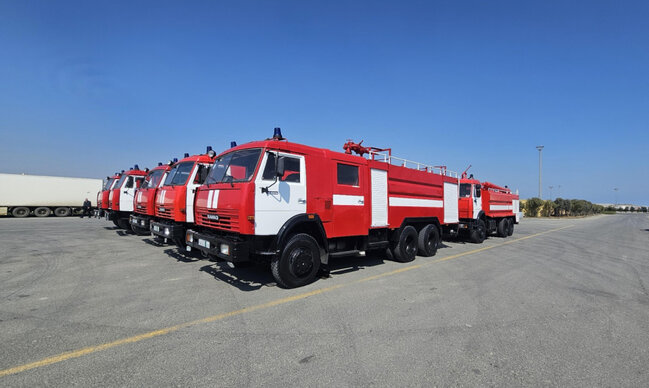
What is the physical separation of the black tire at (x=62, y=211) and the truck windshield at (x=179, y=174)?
24.8 m

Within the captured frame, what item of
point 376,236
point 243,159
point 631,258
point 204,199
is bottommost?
point 631,258

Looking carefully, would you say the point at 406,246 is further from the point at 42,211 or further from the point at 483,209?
the point at 42,211

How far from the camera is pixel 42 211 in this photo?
25547mm

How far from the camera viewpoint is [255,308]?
4527 mm

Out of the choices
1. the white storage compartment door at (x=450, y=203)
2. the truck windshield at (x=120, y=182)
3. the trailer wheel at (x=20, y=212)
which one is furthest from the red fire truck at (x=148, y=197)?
the trailer wheel at (x=20, y=212)

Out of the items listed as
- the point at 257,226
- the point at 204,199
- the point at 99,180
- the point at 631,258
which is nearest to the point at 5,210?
the point at 99,180

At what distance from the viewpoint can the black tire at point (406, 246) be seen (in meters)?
8.20

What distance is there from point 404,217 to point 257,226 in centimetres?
Result: 457

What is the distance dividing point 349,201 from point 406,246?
2702 millimetres

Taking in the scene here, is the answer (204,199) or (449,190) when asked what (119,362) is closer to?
(204,199)

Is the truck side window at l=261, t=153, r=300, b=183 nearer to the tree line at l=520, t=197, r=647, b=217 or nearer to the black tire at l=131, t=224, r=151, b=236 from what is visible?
the black tire at l=131, t=224, r=151, b=236

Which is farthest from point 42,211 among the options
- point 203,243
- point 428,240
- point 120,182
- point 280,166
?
point 428,240

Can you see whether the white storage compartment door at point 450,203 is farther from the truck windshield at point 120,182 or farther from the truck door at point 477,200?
the truck windshield at point 120,182

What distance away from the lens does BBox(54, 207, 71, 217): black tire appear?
85.9 feet
